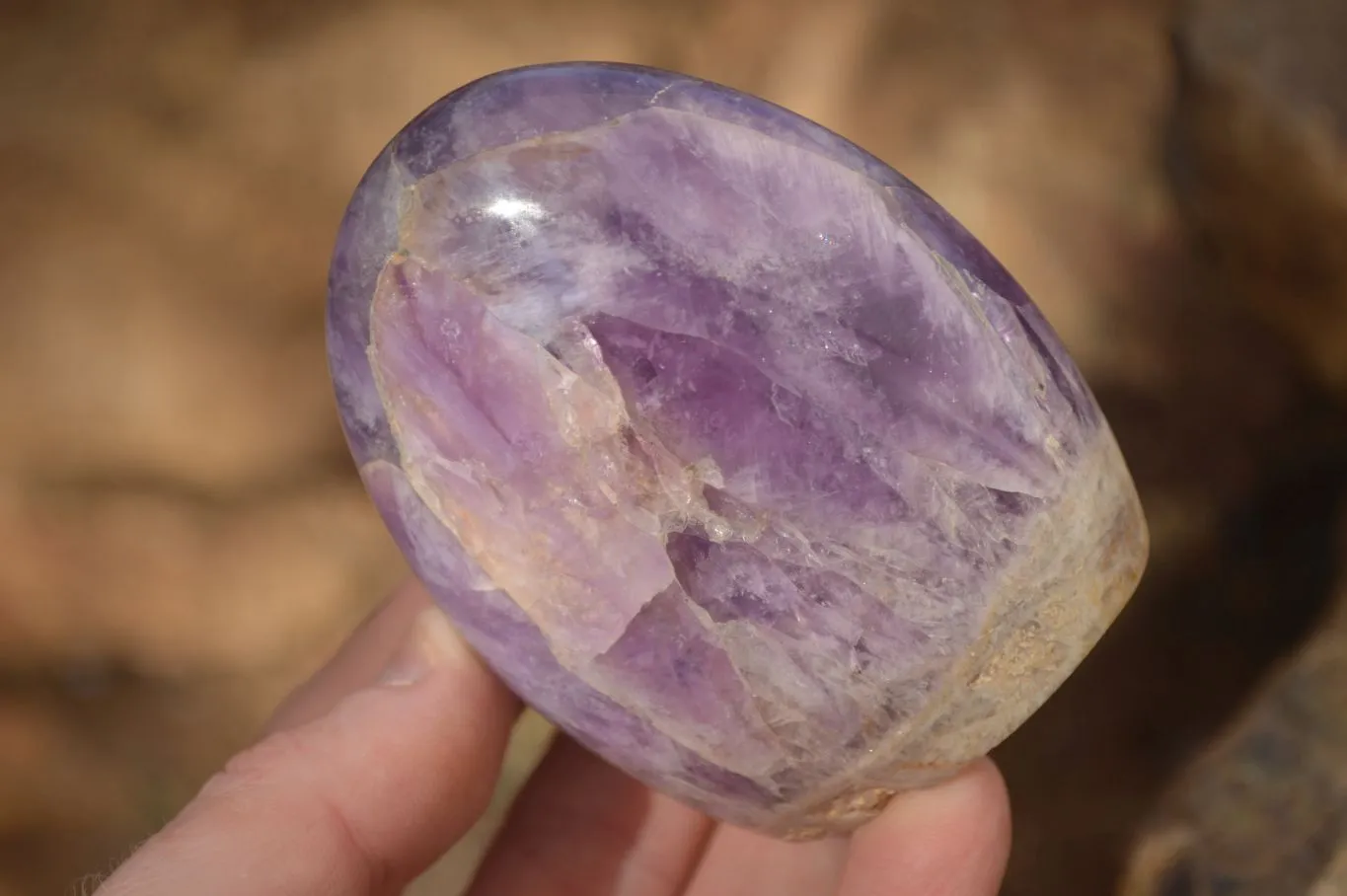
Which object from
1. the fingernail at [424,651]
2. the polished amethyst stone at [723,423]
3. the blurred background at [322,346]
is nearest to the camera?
the polished amethyst stone at [723,423]

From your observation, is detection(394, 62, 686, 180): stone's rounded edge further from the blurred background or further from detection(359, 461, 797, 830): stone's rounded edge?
the blurred background

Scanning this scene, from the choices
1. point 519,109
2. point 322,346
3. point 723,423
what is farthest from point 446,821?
point 322,346

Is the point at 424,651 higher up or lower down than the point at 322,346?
higher up

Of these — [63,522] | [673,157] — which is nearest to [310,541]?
[63,522]

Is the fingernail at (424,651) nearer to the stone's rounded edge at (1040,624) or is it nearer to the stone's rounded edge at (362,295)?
the stone's rounded edge at (362,295)

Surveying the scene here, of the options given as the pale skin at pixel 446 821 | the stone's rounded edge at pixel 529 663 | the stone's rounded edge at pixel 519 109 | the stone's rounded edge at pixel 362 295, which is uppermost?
the stone's rounded edge at pixel 519 109

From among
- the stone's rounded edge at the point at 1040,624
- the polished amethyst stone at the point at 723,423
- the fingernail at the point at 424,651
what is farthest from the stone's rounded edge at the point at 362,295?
the stone's rounded edge at the point at 1040,624

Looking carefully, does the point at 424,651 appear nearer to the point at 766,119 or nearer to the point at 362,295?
the point at 362,295
